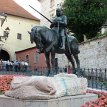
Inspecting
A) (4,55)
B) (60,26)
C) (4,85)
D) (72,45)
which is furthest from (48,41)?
(4,55)

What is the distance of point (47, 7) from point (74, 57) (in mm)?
44751

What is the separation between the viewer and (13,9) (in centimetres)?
5847

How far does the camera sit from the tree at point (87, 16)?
124ft

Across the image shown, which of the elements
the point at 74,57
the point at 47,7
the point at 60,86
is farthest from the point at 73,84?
the point at 47,7

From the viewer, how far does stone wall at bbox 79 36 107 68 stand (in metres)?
28.5

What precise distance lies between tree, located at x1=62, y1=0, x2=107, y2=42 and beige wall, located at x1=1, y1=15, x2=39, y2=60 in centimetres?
1806

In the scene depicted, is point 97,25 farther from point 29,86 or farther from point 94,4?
point 29,86

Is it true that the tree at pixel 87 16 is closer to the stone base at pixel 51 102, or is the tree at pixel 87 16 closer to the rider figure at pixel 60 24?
the rider figure at pixel 60 24

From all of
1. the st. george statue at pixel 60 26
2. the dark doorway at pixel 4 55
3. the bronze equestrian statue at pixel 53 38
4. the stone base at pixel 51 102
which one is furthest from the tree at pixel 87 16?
the stone base at pixel 51 102

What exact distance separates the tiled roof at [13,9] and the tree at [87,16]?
19.7m

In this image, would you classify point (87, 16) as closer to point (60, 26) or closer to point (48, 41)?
point (48, 41)

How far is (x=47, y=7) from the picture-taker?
2382 inches

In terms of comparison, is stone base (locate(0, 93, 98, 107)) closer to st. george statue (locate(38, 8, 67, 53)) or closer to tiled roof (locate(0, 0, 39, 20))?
st. george statue (locate(38, 8, 67, 53))

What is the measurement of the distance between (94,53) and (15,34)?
91.0ft
